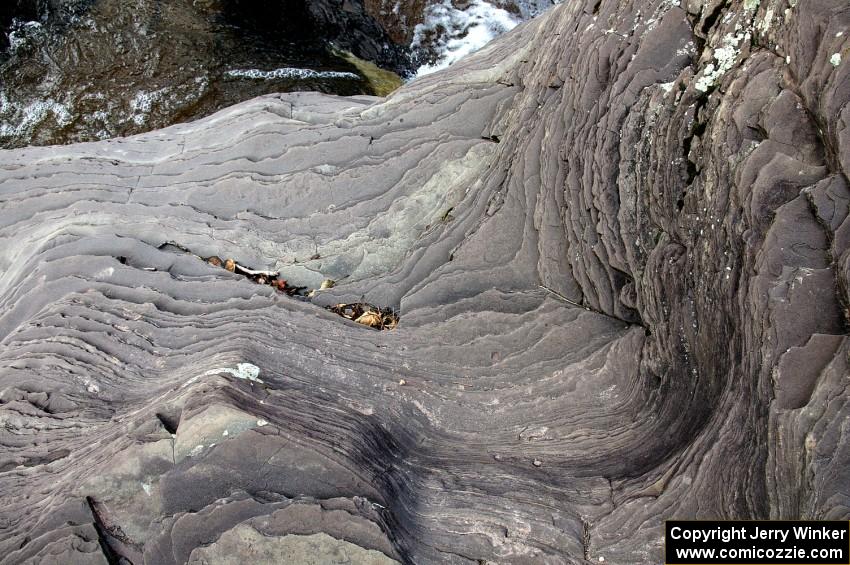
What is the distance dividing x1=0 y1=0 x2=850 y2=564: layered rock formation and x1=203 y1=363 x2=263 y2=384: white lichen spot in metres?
0.01

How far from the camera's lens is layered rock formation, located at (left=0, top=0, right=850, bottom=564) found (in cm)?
267

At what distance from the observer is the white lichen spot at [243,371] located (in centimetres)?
349

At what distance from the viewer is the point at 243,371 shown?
3529mm

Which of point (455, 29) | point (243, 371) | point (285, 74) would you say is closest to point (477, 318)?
point (243, 371)

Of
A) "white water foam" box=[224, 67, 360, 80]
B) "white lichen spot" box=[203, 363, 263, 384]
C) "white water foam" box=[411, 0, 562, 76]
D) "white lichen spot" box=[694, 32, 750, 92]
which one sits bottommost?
"white lichen spot" box=[203, 363, 263, 384]

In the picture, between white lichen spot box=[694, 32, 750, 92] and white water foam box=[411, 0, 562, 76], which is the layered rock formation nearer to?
white lichen spot box=[694, 32, 750, 92]

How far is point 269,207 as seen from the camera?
483 cm

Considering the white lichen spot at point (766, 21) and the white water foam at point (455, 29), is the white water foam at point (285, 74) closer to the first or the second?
the white water foam at point (455, 29)

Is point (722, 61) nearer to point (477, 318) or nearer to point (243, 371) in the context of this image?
point (477, 318)

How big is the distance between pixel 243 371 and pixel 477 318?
4.42 feet

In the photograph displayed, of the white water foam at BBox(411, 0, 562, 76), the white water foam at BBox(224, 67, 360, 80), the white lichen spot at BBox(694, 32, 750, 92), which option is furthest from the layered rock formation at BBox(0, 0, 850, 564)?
the white water foam at BBox(411, 0, 562, 76)

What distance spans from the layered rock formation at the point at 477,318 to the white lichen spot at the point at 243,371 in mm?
15

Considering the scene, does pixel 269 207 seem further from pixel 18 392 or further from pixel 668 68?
pixel 668 68

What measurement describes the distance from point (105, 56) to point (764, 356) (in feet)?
27.3
